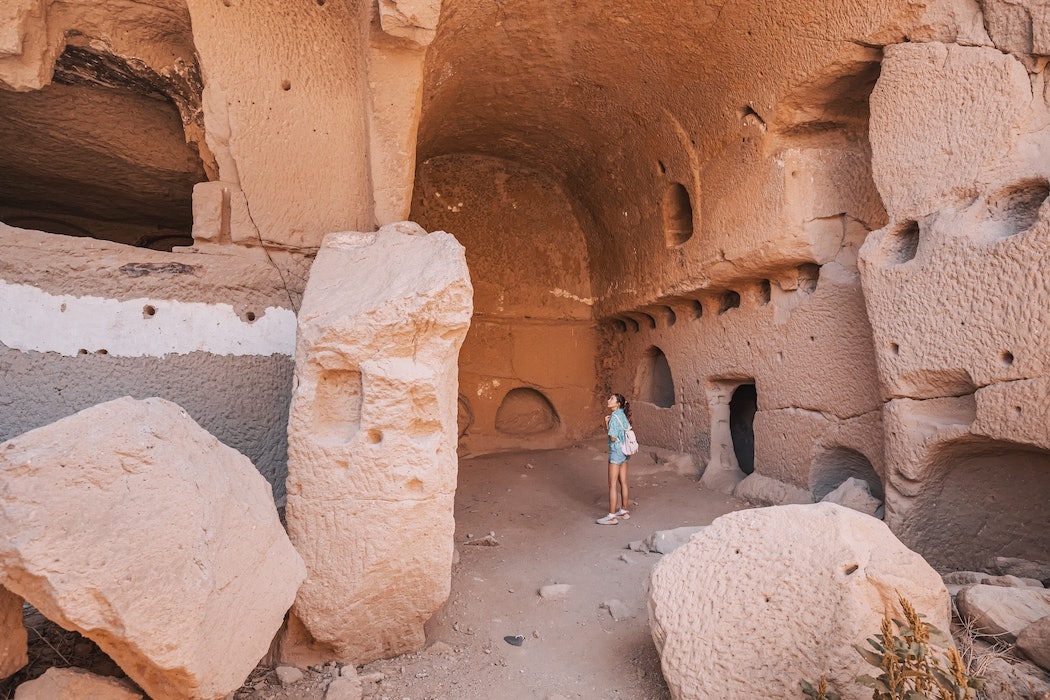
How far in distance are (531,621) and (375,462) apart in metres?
1.16

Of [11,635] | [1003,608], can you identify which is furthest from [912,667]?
[11,635]

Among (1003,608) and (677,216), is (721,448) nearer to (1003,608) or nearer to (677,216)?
(677,216)

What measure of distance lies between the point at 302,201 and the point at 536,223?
4.46 meters

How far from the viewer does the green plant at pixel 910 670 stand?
5.74 ft

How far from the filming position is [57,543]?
5.27ft

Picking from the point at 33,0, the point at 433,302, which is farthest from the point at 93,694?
the point at 33,0

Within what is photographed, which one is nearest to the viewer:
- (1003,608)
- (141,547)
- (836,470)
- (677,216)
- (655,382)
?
(141,547)

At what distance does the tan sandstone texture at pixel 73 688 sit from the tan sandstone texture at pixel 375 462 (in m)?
0.65

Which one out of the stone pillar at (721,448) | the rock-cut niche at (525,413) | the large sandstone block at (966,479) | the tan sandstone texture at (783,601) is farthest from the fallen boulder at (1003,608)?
the rock-cut niche at (525,413)

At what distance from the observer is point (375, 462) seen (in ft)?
8.26

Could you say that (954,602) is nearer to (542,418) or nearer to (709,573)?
(709,573)

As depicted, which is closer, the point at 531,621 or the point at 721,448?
the point at 531,621

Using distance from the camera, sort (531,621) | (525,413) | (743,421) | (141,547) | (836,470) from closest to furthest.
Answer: (141,547) → (531,621) → (836,470) → (743,421) → (525,413)

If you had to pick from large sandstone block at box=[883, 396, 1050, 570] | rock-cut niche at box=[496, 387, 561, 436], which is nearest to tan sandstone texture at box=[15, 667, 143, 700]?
large sandstone block at box=[883, 396, 1050, 570]
